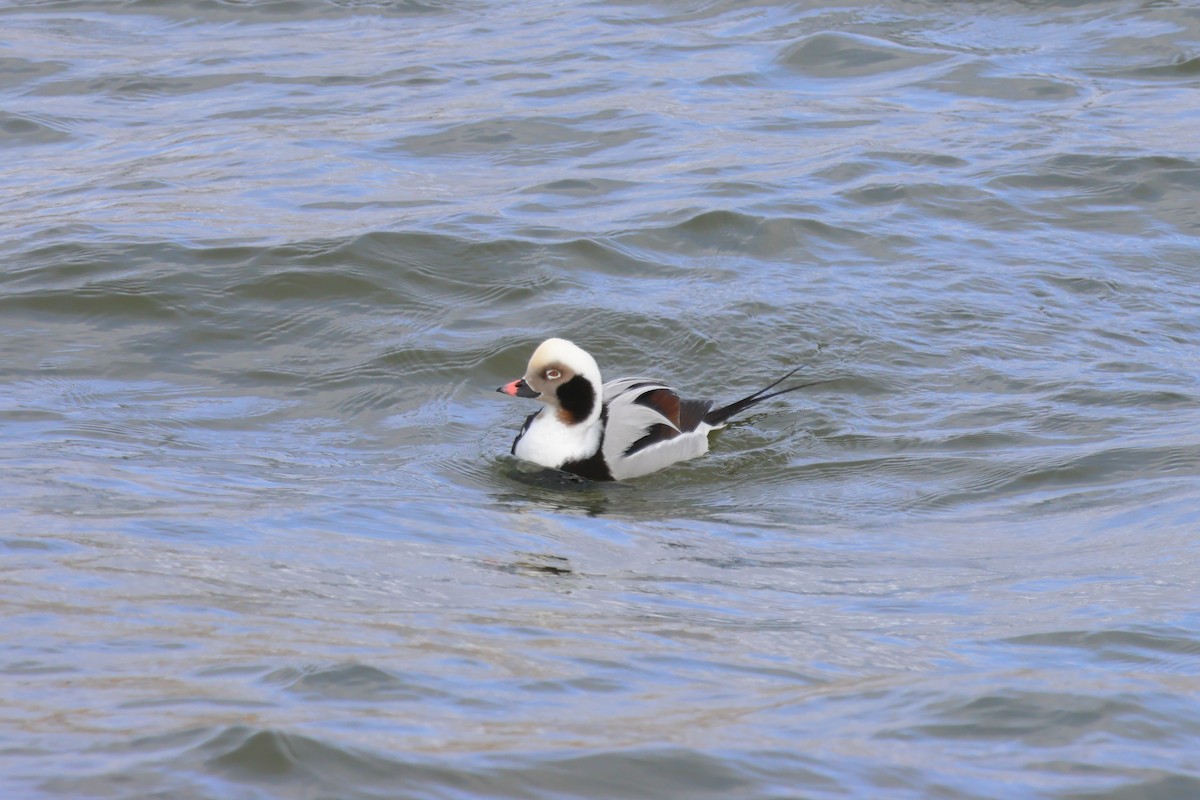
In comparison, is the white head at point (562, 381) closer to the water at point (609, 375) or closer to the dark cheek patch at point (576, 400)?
the dark cheek patch at point (576, 400)

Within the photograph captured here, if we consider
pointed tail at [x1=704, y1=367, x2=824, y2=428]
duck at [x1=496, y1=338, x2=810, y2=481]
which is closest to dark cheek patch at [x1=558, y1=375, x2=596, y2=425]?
duck at [x1=496, y1=338, x2=810, y2=481]

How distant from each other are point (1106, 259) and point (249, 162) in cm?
678

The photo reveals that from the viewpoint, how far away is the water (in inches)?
161

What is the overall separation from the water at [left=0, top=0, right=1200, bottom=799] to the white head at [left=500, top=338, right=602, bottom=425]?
405 millimetres

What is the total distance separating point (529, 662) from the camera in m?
4.58

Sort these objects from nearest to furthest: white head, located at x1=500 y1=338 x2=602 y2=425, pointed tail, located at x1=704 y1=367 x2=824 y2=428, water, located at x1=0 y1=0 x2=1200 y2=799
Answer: water, located at x1=0 y1=0 x2=1200 y2=799 < white head, located at x1=500 y1=338 x2=602 y2=425 < pointed tail, located at x1=704 y1=367 x2=824 y2=428

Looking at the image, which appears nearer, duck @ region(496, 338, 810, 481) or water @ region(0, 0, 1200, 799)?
water @ region(0, 0, 1200, 799)

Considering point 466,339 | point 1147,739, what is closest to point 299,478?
point 466,339

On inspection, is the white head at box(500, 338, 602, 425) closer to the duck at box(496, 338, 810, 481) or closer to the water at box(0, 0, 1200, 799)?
the duck at box(496, 338, 810, 481)

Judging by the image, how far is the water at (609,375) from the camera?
4.08 metres

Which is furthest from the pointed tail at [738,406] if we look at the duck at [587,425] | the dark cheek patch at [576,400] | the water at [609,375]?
the dark cheek patch at [576,400]

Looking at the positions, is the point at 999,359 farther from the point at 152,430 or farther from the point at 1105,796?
the point at 1105,796

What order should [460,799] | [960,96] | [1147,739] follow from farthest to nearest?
[960,96], [1147,739], [460,799]

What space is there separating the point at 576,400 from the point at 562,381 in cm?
13
